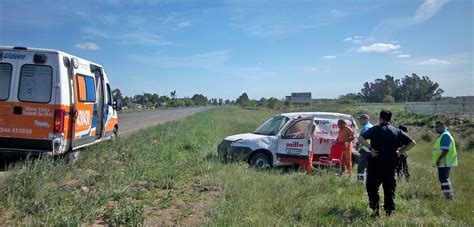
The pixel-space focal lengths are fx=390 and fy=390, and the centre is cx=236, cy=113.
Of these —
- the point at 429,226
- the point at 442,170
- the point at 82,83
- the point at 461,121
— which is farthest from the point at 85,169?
the point at 461,121

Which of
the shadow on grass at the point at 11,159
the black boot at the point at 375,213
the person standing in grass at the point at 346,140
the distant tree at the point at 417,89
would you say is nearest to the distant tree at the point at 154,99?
the distant tree at the point at 417,89

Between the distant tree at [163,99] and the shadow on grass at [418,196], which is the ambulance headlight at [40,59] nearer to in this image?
the shadow on grass at [418,196]

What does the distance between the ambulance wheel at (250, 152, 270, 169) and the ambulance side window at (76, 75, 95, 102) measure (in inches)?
180

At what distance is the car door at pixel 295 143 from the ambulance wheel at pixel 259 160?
0.33m

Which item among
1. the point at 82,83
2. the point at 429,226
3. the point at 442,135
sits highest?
the point at 82,83

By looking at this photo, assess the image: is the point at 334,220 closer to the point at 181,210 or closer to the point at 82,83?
the point at 181,210

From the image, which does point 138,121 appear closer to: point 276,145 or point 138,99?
point 276,145

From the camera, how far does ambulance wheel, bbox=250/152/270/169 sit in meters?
10.6

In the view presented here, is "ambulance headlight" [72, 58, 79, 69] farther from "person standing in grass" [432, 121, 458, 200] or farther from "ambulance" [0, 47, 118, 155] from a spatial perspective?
"person standing in grass" [432, 121, 458, 200]

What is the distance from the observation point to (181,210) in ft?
19.1

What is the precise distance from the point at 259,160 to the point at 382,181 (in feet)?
15.0

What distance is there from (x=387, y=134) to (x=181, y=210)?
3.52 meters

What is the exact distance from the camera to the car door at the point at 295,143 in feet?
34.4

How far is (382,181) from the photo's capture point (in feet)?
21.1
